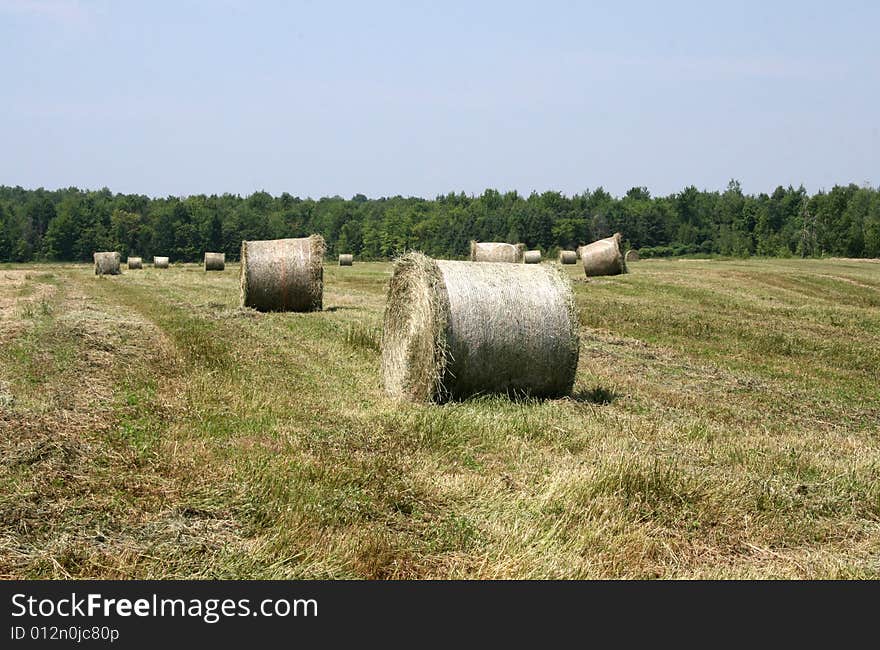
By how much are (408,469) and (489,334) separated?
3255 millimetres

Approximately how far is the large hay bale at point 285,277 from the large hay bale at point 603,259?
55.1ft

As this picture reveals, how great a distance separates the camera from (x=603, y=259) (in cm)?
3400

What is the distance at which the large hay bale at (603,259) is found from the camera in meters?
34.0

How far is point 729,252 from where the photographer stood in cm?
11000

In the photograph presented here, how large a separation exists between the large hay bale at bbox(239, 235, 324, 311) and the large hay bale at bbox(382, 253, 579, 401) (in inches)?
379

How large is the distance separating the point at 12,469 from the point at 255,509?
1903mm

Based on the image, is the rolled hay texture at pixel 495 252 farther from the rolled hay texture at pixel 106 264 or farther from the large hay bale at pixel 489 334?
the large hay bale at pixel 489 334

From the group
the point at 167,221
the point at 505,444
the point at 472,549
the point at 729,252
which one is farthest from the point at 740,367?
the point at 167,221

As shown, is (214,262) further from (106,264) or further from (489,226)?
(489,226)

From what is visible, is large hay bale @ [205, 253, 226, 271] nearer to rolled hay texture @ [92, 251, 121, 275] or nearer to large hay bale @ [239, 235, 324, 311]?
rolled hay texture @ [92, 251, 121, 275]

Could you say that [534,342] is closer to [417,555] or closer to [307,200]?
[417,555]

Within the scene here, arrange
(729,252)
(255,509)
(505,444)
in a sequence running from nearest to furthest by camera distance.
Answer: (255,509), (505,444), (729,252)

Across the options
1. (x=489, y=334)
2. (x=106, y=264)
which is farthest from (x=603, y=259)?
(x=489, y=334)

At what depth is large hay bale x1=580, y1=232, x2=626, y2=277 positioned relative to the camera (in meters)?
34.0
